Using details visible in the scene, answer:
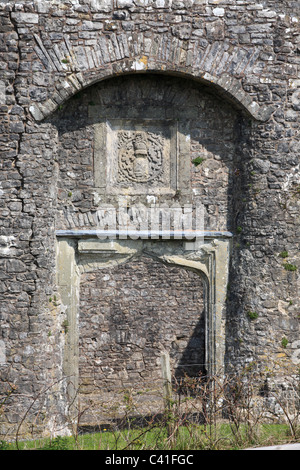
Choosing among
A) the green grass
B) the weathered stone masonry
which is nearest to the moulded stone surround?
the weathered stone masonry

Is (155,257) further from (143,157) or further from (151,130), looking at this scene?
(151,130)

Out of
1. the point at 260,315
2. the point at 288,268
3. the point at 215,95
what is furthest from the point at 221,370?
the point at 215,95

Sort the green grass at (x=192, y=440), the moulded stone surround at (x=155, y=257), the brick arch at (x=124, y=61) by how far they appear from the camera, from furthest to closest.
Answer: the moulded stone surround at (x=155, y=257) < the brick arch at (x=124, y=61) < the green grass at (x=192, y=440)

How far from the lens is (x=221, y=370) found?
732cm

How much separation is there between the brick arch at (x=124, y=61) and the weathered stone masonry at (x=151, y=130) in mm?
12

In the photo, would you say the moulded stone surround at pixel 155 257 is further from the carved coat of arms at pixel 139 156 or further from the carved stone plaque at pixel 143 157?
the carved coat of arms at pixel 139 156

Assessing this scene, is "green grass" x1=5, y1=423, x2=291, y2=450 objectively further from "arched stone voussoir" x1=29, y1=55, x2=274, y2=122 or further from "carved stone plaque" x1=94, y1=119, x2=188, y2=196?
"arched stone voussoir" x1=29, y1=55, x2=274, y2=122

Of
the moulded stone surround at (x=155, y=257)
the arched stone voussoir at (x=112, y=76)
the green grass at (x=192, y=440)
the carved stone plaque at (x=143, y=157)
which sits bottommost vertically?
the green grass at (x=192, y=440)

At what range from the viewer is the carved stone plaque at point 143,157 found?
7383 millimetres

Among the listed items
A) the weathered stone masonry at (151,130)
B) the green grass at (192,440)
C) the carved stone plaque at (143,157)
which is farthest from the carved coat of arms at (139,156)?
the green grass at (192,440)

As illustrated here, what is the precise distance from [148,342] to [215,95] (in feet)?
18.0

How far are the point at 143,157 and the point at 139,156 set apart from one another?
0.05 metres

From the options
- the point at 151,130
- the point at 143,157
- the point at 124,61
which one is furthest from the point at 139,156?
the point at 124,61

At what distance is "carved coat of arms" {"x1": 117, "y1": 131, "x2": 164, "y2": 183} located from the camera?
24.3 feet
